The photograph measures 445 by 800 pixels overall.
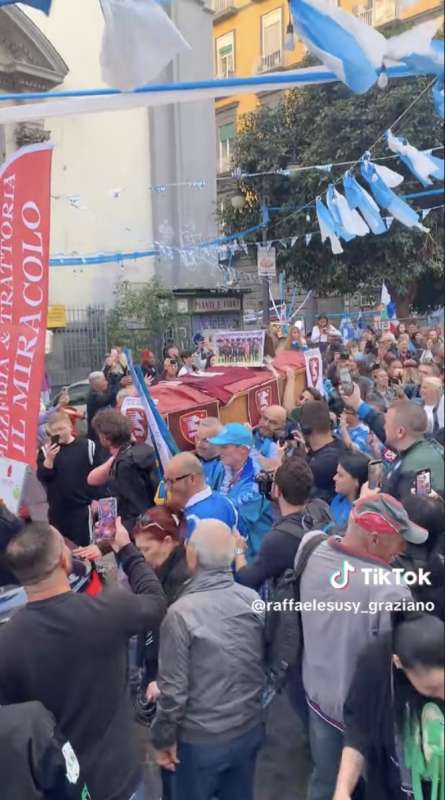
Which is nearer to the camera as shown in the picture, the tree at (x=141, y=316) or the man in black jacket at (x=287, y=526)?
the man in black jacket at (x=287, y=526)

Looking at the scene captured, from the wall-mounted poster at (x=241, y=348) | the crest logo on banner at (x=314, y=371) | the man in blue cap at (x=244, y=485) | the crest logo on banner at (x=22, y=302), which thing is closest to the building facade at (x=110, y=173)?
the wall-mounted poster at (x=241, y=348)

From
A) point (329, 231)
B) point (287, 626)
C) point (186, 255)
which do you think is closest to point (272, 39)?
point (329, 231)

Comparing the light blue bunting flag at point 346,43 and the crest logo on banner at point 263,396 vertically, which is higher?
the light blue bunting flag at point 346,43

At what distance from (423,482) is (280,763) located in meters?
2.18

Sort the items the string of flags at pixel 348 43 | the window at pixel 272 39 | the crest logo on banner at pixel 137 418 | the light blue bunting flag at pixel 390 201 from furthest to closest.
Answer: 1. the crest logo on banner at pixel 137 418
2. the window at pixel 272 39
3. the light blue bunting flag at pixel 390 201
4. the string of flags at pixel 348 43

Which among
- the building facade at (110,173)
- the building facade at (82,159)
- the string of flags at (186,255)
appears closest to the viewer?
the string of flags at (186,255)

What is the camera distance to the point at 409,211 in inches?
94.5

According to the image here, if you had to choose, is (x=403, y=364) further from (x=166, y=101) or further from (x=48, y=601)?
(x=166, y=101)

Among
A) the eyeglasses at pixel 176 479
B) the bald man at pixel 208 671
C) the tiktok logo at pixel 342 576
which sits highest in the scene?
the eyeglasses at pixel 176 479

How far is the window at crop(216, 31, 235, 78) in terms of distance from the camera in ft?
13.1

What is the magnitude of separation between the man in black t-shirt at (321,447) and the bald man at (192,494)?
0.73m

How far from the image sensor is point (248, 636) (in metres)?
2.54

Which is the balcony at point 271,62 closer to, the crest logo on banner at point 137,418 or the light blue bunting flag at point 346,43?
the light blue bunting flag at point 346,43

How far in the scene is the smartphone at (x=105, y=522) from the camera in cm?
298
